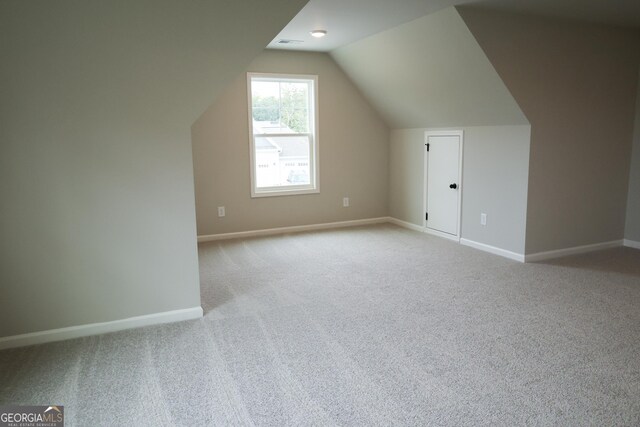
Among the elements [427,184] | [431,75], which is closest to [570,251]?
[427,184]

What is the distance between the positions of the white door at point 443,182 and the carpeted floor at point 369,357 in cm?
126

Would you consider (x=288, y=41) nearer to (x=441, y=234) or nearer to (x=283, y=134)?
(x=283, y=134)

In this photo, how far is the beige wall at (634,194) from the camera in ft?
15.5

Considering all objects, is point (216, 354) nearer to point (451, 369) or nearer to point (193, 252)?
point (193, 252)

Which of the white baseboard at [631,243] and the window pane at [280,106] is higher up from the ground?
the window pane at [280,106]

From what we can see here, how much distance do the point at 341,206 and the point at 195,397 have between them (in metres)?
4.19

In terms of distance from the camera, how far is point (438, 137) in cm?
536

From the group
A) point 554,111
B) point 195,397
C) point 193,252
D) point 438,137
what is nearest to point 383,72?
point 438,137

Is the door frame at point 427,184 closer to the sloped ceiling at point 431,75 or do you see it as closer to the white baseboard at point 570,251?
the sloped ceiling at point 431,75

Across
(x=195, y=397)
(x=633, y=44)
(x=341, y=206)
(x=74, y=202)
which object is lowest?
(x=195, y=397)

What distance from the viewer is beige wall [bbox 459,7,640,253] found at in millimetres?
3953

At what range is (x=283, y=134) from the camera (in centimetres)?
568

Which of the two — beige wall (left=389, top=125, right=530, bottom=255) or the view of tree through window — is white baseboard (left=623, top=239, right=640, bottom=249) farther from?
the view of tree through window

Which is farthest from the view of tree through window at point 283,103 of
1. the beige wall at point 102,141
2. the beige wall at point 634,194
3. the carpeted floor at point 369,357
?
the beige wall at point 634,194
